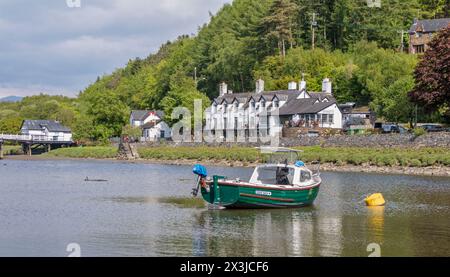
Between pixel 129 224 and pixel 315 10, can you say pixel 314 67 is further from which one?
pixel 129 224

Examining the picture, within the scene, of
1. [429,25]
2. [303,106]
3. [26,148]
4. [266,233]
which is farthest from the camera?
[26,148]

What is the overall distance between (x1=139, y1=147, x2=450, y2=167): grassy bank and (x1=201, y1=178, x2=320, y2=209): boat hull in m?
33.9

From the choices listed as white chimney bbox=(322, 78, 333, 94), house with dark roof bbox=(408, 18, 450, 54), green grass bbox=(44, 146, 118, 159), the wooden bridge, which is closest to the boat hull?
white chimney bbox=(322, 78, 333, 94)

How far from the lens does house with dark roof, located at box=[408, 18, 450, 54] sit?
387ft

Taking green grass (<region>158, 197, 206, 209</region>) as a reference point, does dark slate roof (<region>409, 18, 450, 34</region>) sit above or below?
above

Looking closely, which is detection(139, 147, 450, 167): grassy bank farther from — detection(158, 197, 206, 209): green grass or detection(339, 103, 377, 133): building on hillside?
detection(158, 197, 206, 209): green grass

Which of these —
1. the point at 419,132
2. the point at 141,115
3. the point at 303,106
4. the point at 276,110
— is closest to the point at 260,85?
the point at 276,110

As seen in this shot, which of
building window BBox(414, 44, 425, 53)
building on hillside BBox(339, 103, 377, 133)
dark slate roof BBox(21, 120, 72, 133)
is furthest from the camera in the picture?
dark slate roof BBox(21, 120, 72, 133)

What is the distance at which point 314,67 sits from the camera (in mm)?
118562

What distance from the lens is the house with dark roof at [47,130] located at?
146750 millimetres

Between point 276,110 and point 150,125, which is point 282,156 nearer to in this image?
point 276,110

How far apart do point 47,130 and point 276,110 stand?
61.0m

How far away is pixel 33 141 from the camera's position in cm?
13250
